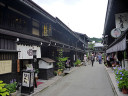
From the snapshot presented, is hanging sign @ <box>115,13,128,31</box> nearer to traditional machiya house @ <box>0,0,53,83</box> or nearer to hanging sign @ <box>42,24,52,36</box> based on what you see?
traditional machiya house @ <box>0,0,53,83</box>

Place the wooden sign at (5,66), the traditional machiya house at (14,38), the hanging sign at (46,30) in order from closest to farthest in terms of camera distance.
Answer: the wooden sign at (5,66) < the traditional machiya house at (14,38) < the hanging sign at (46,30)

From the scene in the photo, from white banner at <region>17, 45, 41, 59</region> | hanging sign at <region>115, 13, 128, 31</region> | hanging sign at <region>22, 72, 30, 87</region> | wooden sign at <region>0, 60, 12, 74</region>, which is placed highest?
hanging sign at <region>115, 13, 128, 31</region>

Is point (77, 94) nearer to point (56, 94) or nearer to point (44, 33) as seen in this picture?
point (56, 94)

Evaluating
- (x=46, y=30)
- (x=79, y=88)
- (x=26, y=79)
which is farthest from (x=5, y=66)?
(x=46, y=30)

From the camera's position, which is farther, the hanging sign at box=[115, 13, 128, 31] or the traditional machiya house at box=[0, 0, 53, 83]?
the hanging sign at box=[115, 13, 128, 31]

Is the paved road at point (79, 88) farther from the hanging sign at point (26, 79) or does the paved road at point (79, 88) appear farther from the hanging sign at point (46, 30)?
the hanging sign at point (46, 30)

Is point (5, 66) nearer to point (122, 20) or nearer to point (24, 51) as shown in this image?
point (24, 51)

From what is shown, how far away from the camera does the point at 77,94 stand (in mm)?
6844

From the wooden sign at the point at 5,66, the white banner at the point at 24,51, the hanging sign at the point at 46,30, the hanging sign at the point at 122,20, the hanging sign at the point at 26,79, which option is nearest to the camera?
the wooden sign at the point at 5,66

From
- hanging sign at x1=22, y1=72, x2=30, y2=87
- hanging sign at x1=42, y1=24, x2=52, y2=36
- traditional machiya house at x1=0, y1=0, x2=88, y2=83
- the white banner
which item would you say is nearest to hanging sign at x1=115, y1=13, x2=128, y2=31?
traditional machiya house at x1=0, y1=0, x2=88, y2=83

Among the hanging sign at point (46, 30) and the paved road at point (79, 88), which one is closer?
the paved road at point (79, 88)

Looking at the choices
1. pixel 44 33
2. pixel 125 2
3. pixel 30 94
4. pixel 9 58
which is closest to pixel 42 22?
pixel 44 33

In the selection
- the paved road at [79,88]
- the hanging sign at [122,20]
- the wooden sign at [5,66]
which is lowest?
the paved road at [79,88]

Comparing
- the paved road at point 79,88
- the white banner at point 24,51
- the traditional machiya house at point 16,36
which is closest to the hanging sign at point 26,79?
the traditional machiya house at point 16,36
